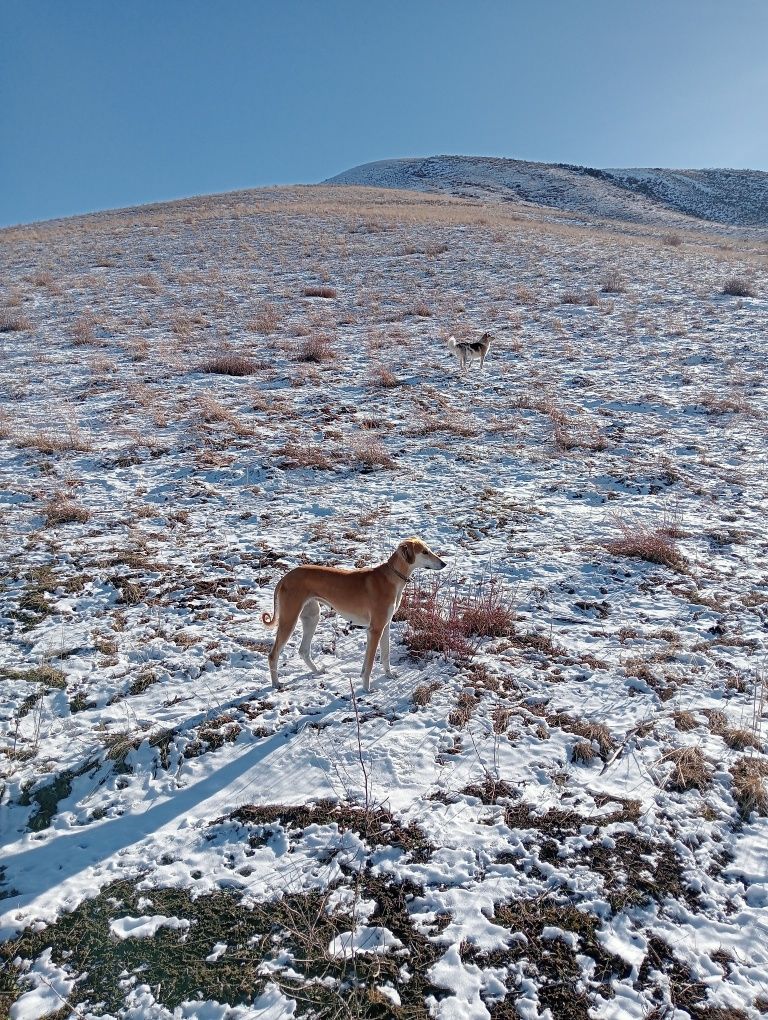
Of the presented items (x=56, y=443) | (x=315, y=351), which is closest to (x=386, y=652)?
(x=56, y=443)

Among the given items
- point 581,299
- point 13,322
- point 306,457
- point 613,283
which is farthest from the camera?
point 613,283

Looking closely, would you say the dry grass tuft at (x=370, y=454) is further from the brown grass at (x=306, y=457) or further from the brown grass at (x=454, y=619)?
the brown grass at (x=454, y=619)

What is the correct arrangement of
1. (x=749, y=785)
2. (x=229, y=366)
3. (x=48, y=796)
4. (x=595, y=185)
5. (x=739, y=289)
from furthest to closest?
(x=595, y=185), (x=739, y=289), (x=229, y=366), (x=48, y=796), (x=749, y=785)

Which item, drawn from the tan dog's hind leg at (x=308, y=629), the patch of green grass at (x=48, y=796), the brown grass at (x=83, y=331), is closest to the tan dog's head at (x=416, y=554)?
the tan dog's hind leg at (x=308, y=629)

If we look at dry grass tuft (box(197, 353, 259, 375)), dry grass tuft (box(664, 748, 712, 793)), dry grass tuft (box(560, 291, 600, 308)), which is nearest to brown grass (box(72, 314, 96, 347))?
dry grass tuft (box(197, 353, 259, 375))

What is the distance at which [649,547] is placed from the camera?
25.5 feet

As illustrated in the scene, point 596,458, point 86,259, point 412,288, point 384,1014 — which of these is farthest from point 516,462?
point 86,259

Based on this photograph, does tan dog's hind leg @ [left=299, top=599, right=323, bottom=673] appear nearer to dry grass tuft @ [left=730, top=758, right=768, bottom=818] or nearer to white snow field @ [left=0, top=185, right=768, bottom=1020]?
white snow field @ [left=0, top=185, right=768, bottom=1020]

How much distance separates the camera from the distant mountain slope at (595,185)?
5403 cm

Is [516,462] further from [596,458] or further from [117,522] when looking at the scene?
[117,522]

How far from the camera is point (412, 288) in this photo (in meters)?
22.5

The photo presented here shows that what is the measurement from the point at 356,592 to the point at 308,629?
76cm

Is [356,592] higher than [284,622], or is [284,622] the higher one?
[356,592]

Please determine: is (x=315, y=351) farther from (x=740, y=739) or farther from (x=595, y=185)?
(x=595, y=185)
